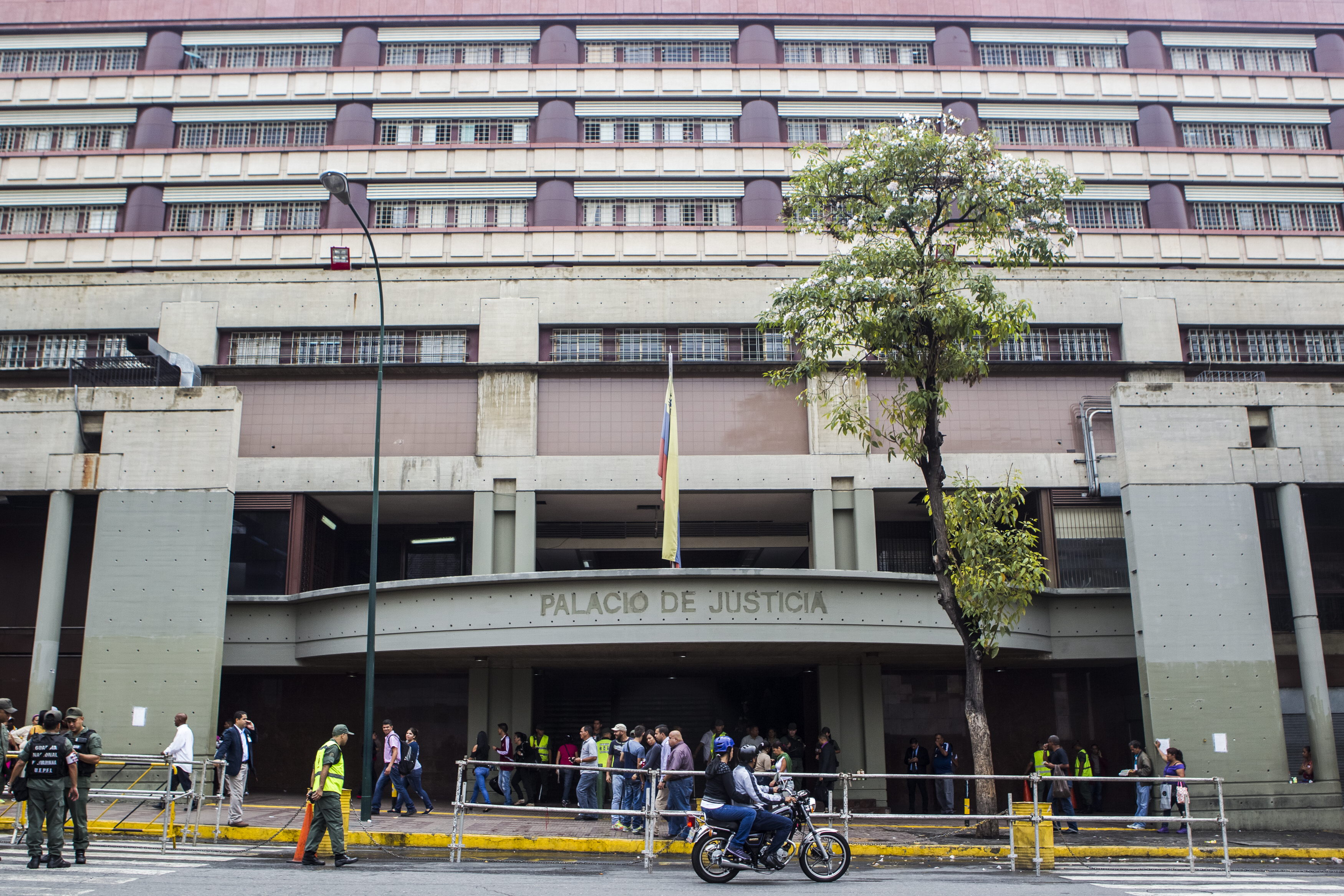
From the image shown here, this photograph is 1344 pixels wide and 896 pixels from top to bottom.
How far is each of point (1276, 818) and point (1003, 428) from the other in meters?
11.0

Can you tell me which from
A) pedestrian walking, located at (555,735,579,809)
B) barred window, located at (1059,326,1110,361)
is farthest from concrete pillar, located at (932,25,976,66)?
pedestrian walking, located at (555,735,579,809)

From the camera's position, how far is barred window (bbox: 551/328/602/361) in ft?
96.0

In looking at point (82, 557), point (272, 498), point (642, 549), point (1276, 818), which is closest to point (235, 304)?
point (272, 498)

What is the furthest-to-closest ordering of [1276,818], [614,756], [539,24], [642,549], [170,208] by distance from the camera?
[539,24] < [170,208] < [642,549] < [1276,818] < [614,756]

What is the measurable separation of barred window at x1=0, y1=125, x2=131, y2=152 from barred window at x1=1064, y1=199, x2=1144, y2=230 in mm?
32534

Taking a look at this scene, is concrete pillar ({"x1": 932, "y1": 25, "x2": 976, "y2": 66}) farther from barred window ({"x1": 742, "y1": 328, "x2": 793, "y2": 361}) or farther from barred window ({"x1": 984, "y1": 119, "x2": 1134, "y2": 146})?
barred window ({"x1": 742, "y1": 328, "x2": 793, "y2": 361})

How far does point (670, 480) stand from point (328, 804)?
1224 centimetres

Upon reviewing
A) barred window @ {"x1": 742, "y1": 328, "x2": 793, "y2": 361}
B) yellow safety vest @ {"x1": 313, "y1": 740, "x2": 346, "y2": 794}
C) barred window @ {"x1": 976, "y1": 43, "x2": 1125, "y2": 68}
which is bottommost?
yellow safety vest @ {"x1": 313, "y1": 740, "x2": 346, "y2": 794}

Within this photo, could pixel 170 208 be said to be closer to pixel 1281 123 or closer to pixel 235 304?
pixel 235 304

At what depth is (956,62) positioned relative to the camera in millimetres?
38438

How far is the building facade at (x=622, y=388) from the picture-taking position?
76.0ft

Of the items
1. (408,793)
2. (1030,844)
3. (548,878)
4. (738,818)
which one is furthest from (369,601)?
(1030,844)

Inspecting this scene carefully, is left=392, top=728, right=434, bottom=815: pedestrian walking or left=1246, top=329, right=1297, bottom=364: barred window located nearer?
left=392, top=728, right=434, bottom=815: pedestrian walking

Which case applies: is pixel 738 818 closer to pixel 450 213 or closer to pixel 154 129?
pixel 450 213
